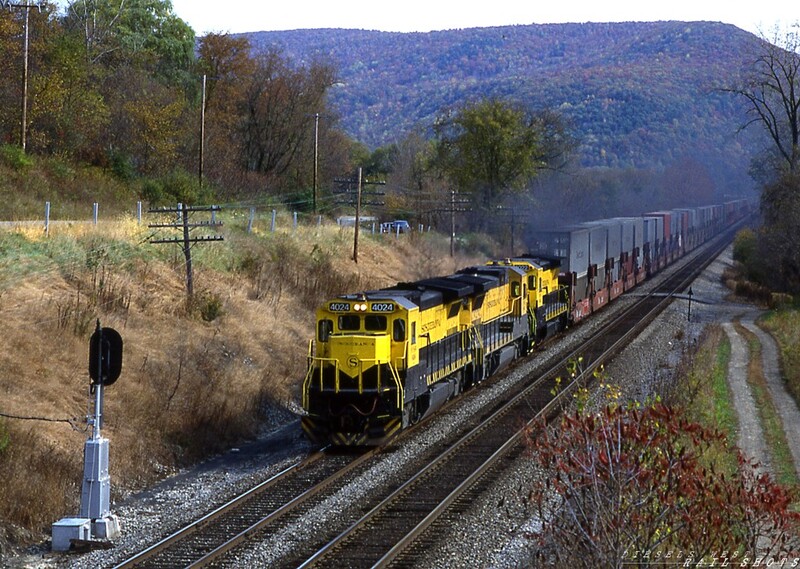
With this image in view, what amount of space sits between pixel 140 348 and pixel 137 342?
1.11ft

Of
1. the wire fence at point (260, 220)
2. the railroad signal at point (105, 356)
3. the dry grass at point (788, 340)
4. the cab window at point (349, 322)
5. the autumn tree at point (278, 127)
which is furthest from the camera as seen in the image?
the autumn tree at point (278, 127)

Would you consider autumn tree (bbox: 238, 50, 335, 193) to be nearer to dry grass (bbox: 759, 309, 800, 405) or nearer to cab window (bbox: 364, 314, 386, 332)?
dry grass (bbox: 759, 309, 800, 405)

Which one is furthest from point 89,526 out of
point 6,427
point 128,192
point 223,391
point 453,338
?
point 128,192

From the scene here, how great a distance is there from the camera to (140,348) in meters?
24.5

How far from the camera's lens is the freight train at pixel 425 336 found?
20.0 meters

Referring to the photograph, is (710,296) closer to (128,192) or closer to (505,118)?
(505,118)

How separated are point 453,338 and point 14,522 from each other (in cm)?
1142

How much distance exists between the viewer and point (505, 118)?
69375 millimetres

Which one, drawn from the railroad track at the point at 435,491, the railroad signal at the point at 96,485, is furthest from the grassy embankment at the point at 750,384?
the railroad signal at the point at 96,485

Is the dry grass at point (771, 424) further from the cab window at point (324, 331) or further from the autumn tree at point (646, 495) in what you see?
the cab window at point (324, 331)

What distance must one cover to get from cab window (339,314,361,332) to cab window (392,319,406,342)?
0.71 m

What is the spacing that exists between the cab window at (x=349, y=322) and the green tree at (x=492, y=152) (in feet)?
158

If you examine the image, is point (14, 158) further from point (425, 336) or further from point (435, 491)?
point (435, 491)

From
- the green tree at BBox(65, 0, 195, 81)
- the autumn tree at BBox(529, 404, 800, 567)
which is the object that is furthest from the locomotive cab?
the green tree at BBox(65, 0, 195, 81)
